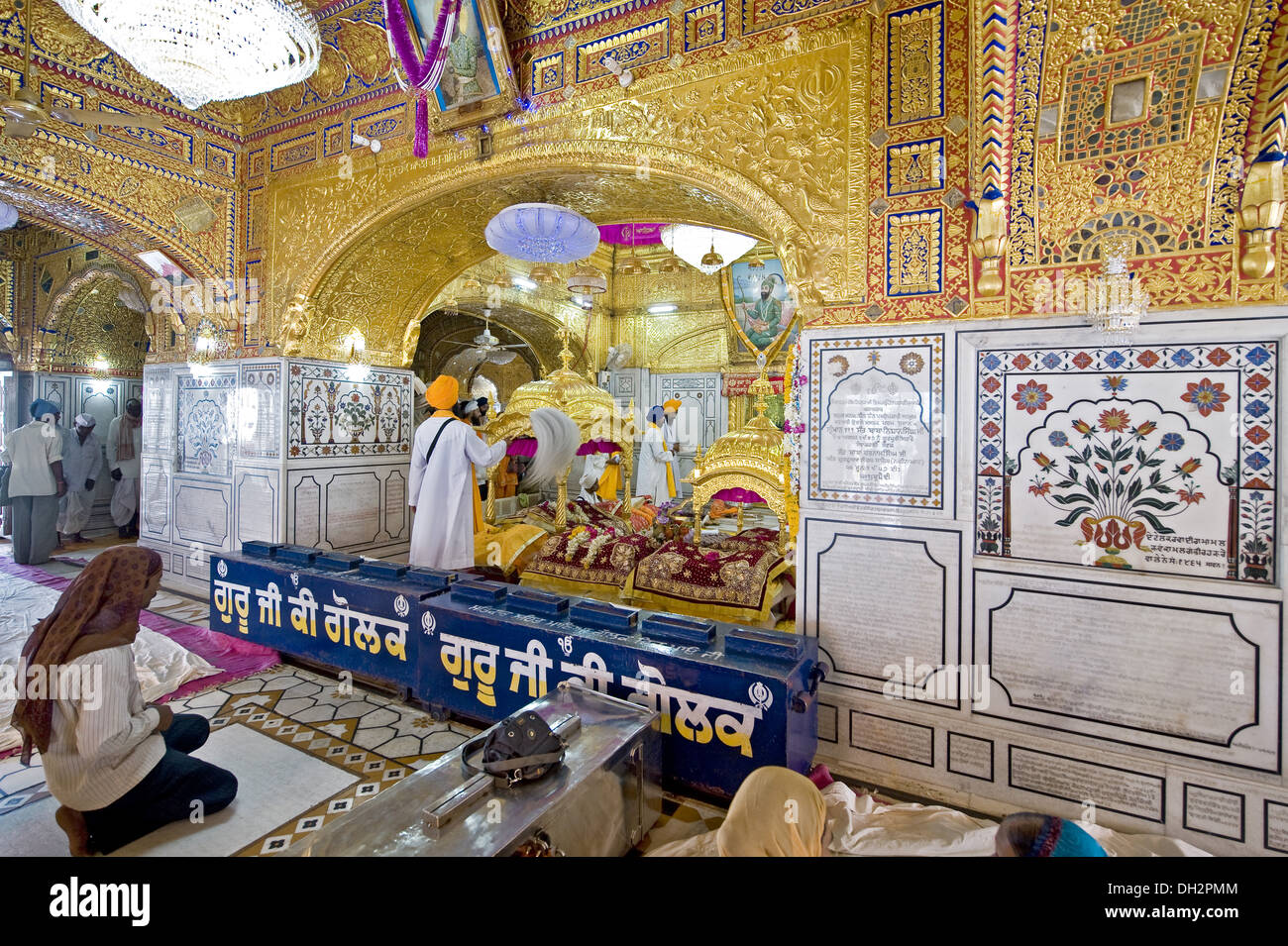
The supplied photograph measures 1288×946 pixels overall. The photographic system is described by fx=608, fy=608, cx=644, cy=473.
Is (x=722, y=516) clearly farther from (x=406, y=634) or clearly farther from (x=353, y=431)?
(x=406, y=634)

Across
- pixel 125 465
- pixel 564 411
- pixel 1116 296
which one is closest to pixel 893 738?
pixel 1116 296

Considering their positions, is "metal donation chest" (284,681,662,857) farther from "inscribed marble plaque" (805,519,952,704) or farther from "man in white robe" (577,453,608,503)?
"man in white robe" (577,453,608,503)

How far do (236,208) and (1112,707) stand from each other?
26.4 ft

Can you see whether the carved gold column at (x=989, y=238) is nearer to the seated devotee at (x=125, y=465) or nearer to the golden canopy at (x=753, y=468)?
the golden canopy at (x=753, y=468)

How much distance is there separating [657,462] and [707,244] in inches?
178

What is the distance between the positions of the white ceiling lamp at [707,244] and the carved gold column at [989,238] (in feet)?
11.6

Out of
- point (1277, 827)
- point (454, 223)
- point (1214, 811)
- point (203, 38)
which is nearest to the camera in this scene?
point (1277, 827)

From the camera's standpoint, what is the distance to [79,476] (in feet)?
30.2

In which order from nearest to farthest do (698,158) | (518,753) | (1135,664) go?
1. (518,753)
2. (1135,664)
3. (698,158)

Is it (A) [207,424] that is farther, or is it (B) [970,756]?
(A) [207,424]

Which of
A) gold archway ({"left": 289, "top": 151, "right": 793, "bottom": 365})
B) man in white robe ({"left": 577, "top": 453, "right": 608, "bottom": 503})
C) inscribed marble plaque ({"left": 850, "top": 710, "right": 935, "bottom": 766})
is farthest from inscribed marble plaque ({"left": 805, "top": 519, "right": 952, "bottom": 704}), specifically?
man in white robe ({"left": 577, "top": 453, "right": 608, "bottom": 503})

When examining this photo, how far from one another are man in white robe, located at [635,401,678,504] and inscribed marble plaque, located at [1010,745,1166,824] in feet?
25.0

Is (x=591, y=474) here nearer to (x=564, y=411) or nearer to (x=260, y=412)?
(x=564, y=411)

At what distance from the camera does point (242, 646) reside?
4980 millimetres
